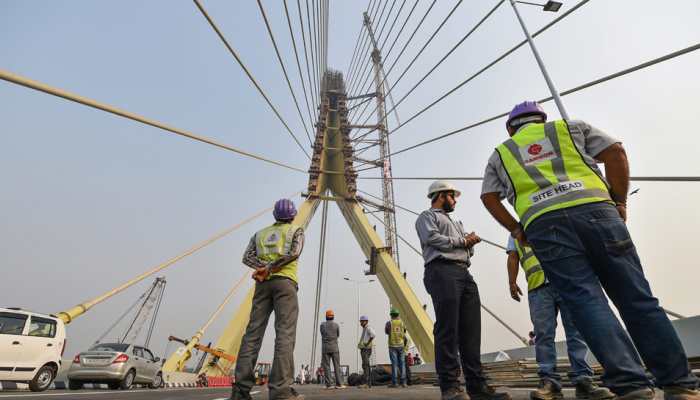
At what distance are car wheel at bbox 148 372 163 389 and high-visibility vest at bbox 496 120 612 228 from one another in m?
12.7

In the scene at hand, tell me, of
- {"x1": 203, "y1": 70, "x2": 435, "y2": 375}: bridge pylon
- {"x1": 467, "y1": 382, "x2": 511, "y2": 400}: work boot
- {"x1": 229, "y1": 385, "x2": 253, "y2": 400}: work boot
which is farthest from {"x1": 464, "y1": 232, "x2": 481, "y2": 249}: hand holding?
{"x1": 203, "y1": 70, "x2": 435, "y2": 375}: bridge pylon

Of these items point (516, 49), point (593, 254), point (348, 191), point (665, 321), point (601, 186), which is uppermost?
point (348, 191)

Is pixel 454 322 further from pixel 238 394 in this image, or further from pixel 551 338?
pixel 238 394

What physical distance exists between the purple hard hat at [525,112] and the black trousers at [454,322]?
42.9 inches

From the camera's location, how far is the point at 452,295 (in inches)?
109

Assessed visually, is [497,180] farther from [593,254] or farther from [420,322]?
[420,322]

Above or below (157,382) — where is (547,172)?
above

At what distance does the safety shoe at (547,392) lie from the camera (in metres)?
2.95

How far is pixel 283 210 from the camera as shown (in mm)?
3650

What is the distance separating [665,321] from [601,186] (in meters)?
0.61

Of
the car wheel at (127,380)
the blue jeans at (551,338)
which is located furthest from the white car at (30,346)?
the blue jeans at (551,338)

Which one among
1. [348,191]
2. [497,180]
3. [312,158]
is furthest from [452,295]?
[312,158]

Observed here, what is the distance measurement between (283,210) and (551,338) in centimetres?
256

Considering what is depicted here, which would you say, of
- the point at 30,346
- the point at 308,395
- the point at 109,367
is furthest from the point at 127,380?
the point at 308,395
